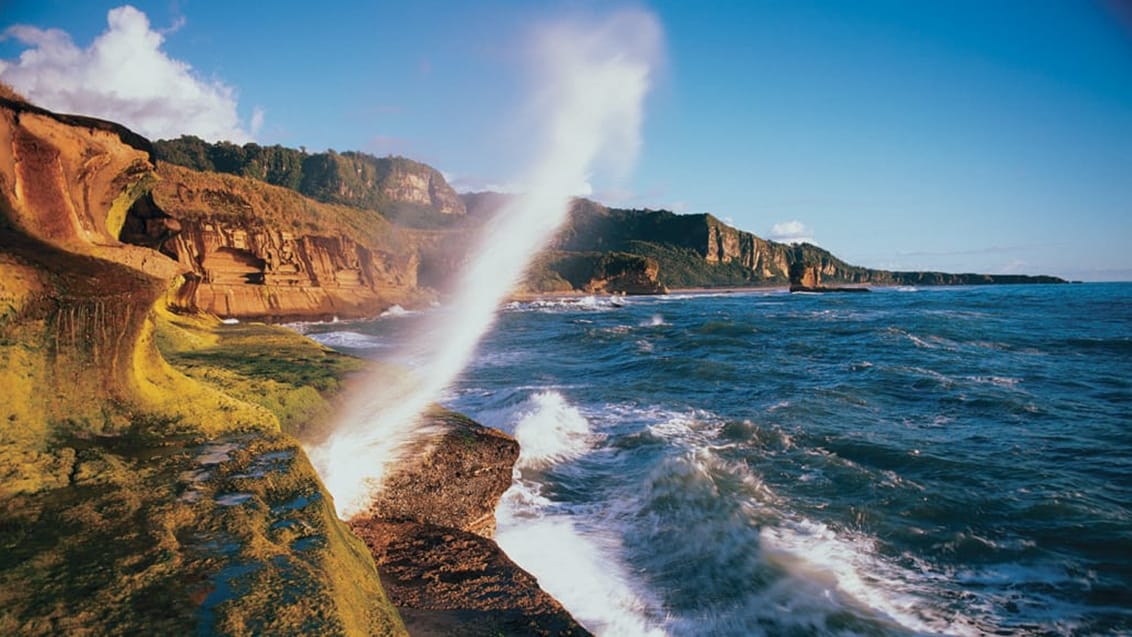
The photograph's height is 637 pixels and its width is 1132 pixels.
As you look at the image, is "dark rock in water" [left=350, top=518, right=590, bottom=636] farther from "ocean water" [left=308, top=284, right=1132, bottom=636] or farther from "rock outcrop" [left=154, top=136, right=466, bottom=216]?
"rock outcrop" [left=154, top=136, right=466, bottom=216]

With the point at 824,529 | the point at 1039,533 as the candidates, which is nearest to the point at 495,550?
the point at 824,529

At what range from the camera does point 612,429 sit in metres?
11.7

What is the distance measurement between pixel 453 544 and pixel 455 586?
741 mm

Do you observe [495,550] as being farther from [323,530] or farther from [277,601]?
[277,601]

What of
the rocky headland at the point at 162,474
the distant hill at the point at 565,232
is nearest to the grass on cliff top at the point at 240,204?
the distant hill at the point at 565,232

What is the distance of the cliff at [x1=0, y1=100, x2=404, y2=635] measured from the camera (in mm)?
2193

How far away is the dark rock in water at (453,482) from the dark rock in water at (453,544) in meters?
0.01

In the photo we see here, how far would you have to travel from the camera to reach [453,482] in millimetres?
5801

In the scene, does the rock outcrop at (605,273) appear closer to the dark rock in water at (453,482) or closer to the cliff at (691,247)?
the cliff at (691,247)

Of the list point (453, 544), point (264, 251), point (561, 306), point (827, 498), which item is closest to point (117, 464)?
point (453, 544)

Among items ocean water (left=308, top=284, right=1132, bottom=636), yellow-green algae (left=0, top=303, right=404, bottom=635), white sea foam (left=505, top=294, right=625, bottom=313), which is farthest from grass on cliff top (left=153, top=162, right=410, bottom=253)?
yellow-green algae (left=0, top=303, right=404, bottom=635)

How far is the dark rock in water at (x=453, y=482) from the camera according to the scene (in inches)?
218

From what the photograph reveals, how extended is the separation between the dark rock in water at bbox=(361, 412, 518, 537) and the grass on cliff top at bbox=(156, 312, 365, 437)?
1.37 metres

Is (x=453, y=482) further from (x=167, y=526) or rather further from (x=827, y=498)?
(x=827, y=498)
